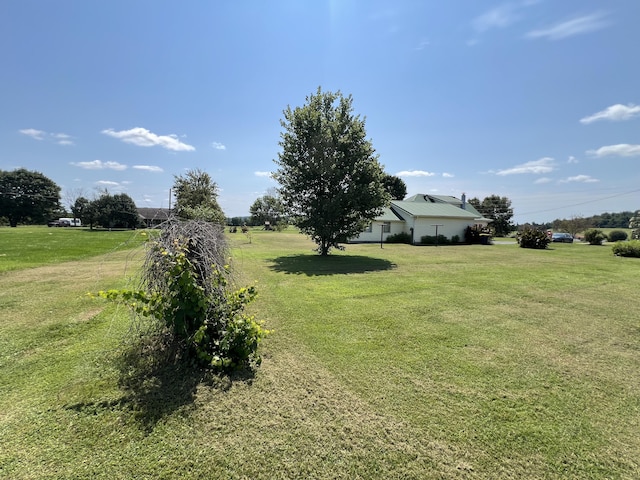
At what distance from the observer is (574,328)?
213 inches

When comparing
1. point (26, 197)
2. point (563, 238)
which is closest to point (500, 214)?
point (563, 238)

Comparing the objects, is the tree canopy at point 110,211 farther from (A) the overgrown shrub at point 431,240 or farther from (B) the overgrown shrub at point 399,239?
(A) the overgrown shrub at point 431,240

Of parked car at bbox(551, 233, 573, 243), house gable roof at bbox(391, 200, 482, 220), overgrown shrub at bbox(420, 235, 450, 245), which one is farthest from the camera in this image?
parked car at bbox(551, 233, 573, 243)

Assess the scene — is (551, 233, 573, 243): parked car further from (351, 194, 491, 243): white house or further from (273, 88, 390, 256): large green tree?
(273, 88, 390, 256): large green tree

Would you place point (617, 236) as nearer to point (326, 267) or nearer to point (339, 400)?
point (326, 267)

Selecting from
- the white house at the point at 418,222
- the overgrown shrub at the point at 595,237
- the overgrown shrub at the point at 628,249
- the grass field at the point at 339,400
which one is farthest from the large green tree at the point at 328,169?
the overgrown shrub at the point at 595,237

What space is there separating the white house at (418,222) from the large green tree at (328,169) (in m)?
10.5

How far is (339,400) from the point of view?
3.04 metres

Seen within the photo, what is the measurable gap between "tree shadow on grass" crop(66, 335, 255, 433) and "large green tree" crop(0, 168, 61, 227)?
222ft

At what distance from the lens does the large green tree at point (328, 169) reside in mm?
14125

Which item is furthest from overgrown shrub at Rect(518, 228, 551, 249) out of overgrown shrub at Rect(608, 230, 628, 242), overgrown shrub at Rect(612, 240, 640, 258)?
overgrown shrub at Rect(608, 230, 628, 242)

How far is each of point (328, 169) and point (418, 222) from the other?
1479 cm

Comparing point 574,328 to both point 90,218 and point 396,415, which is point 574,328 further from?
point 90,218

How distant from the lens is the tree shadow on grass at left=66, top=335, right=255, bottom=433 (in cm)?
275
